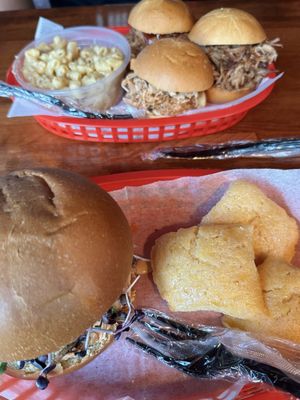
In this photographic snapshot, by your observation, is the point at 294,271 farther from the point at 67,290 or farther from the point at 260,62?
the point at 260,62

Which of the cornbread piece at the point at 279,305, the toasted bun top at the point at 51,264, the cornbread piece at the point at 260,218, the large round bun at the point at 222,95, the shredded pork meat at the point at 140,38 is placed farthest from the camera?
the shredded pork meat at the point at 140,38

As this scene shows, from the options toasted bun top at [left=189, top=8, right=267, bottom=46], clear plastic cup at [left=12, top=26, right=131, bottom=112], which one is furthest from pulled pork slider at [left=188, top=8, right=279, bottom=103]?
clear plastic cup at [left=12, top=26, right=131, bottom=112]

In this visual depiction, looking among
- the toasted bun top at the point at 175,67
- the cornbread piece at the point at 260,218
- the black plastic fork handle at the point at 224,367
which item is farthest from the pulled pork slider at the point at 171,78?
the black plastic fork handle at the point at 224,367

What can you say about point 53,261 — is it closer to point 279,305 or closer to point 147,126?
point 279,305

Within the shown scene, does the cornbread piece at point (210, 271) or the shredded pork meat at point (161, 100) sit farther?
the shredded pork meat at point (161, 100)

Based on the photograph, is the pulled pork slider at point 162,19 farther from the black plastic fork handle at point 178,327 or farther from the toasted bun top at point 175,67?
the black plastic fork handle at point 178,327

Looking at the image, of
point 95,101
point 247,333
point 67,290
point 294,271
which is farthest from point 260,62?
point 67,290

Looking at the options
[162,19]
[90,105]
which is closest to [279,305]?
[90,105]
